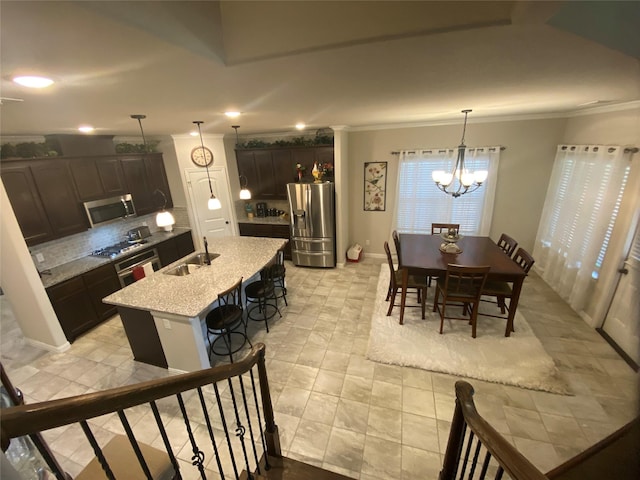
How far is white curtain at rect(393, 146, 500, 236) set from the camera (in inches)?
172

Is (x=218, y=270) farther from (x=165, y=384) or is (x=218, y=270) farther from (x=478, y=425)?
(x=478, y=425)

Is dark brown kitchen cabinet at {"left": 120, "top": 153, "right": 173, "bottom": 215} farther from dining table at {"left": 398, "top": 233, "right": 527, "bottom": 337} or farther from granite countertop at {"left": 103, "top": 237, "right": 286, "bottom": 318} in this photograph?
dining table at {"left": 398, "top": 233, "right": 527, "bottom": 337}

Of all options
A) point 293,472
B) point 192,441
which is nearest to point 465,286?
point 293,472

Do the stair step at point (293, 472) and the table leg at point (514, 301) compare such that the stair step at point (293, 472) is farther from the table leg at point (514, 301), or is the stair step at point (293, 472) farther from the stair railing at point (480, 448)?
the table leg at point (514, 301)

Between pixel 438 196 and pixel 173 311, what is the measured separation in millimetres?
4399

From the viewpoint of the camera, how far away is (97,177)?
392 centimetres

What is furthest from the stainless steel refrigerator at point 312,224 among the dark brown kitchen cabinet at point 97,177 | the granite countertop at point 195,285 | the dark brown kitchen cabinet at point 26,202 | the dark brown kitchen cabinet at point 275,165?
the dark brown kitchen cabinet at point 26,202

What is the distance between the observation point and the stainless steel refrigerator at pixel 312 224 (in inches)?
183

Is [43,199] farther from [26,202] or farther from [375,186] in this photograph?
[375,186]

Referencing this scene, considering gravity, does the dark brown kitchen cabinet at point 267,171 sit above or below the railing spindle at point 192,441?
above

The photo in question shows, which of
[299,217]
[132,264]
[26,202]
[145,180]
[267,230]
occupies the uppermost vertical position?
[145,180]

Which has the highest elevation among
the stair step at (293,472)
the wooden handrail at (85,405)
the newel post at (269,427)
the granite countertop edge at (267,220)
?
the wooden handrail at (85,405)

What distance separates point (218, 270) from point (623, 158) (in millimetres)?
4718

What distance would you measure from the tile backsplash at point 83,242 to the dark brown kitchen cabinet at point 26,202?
342 mm
